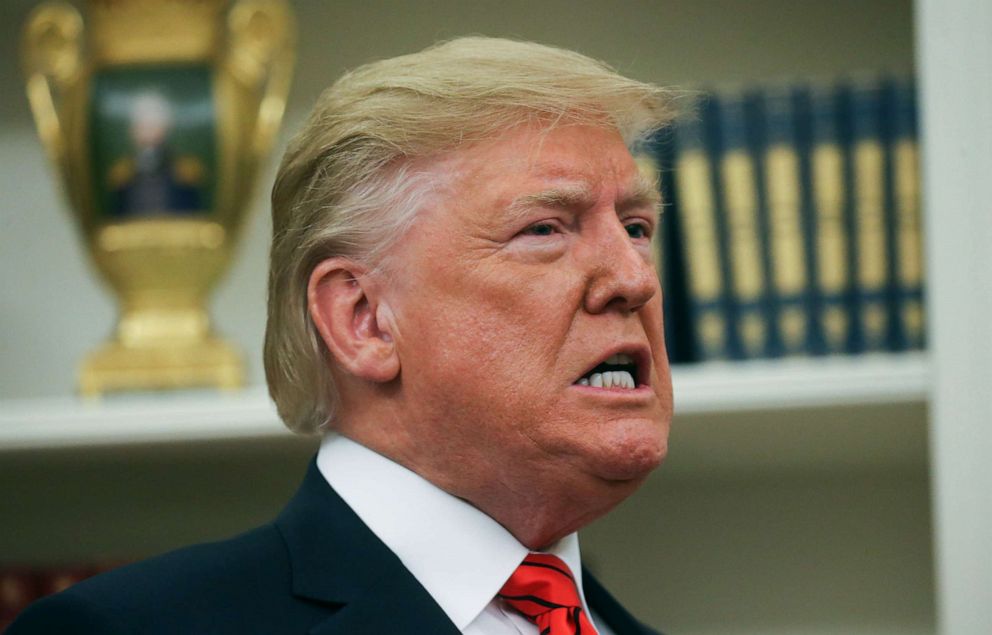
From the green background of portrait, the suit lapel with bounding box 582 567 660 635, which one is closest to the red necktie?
the suit lapel with bounding box 582 567 660 635

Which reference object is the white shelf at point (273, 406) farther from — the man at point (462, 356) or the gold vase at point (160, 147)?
the man at point (462, 356)

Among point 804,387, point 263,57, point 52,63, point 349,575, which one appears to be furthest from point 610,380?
point 52,63

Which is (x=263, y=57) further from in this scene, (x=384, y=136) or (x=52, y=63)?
(x=384, y=136)

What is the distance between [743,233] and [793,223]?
56mm

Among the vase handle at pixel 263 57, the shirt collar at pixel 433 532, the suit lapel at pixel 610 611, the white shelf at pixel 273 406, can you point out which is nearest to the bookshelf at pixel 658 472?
the white shelf at pixel 273 406

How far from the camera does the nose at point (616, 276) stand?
1.09 meters

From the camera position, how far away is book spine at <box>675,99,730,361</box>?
1621mm

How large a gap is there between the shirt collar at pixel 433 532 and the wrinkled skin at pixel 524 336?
0.01 m

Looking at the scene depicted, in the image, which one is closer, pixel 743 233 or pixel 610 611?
pixel 610 611

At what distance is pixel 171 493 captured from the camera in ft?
6.42

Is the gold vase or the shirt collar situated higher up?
the gold vase

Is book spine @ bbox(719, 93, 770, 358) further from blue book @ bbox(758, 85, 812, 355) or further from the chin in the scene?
the chin

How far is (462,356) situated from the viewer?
3.58 ft

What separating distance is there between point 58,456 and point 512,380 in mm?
842
